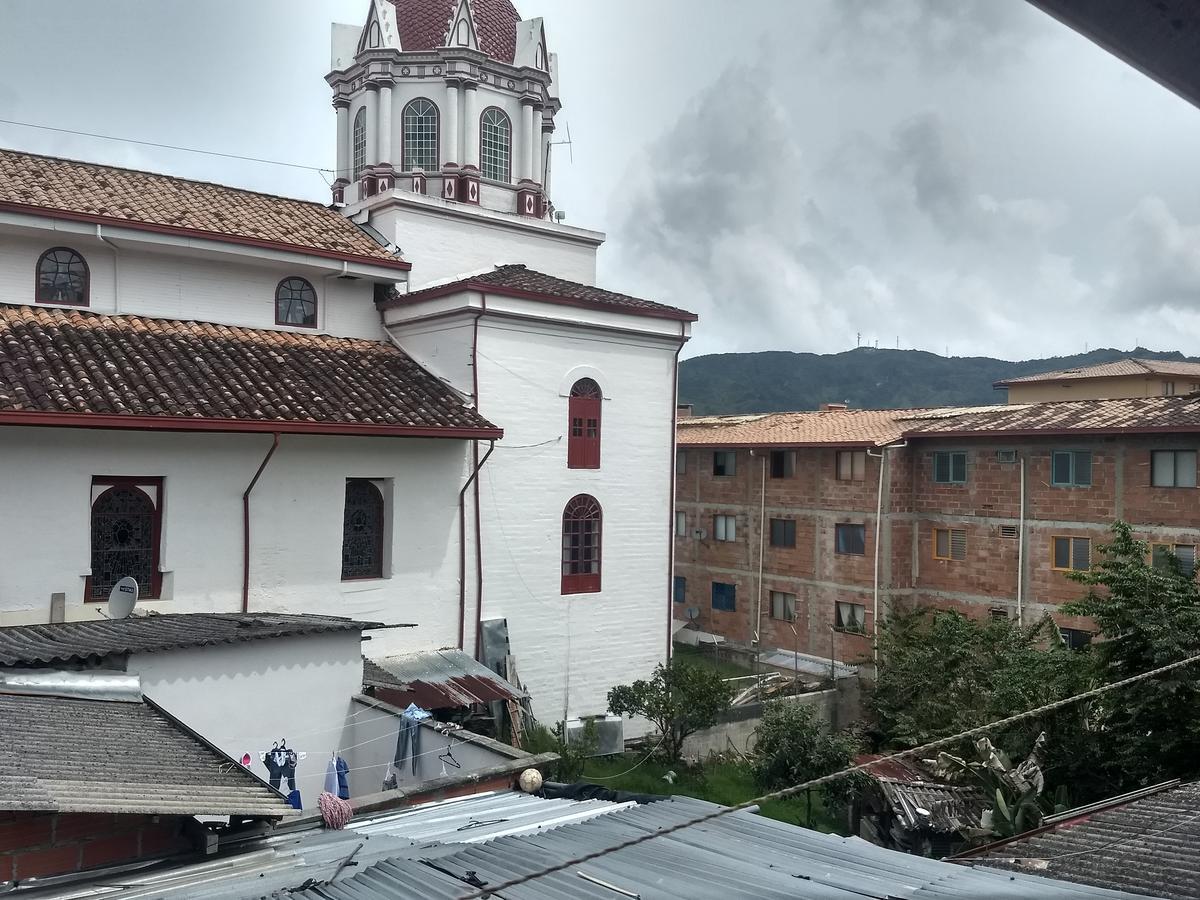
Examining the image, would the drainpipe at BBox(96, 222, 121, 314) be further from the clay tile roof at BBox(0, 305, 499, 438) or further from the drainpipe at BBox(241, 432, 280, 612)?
the drainpipe at BBox(241, 432, 280, 612)

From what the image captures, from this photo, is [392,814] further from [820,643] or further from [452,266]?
[820,643]

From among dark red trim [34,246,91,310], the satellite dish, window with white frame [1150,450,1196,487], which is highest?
dark red trim [34,246,91,310]

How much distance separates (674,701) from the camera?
61.5 feet

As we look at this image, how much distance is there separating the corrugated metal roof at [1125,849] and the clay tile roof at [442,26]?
18.8 m

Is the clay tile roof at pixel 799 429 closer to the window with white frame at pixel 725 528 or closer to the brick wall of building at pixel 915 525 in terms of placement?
the brick wall of building at pixel 915 525

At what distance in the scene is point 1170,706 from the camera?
45.4 ft

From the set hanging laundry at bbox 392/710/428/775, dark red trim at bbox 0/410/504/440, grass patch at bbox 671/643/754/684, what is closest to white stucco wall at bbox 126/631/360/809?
Answer: hanging laundry at bbox 392/710/428/775

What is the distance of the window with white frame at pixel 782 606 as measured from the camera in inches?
1283

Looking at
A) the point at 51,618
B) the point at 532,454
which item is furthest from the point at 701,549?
the point at 51,618

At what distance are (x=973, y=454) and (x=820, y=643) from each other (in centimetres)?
742

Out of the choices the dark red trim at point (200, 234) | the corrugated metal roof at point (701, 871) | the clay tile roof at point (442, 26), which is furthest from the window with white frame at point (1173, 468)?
the corrugated metal roof at point (701, 871)

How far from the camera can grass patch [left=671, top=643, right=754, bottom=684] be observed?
3048 centimetres

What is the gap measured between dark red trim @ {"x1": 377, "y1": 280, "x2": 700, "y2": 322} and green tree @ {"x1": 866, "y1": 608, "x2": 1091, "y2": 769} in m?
9.08

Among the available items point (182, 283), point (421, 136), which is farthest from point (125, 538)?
point (421, 136)
